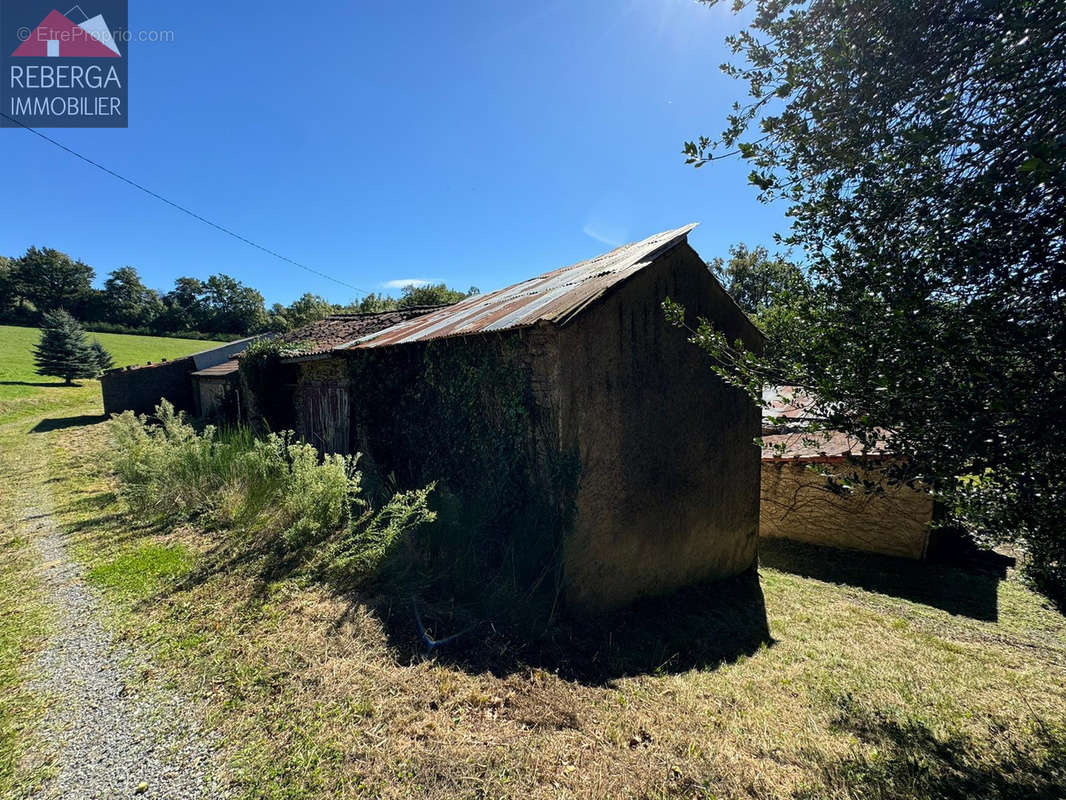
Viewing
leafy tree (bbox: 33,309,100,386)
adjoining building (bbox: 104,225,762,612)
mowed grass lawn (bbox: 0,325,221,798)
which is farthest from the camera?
leafy tree (bbox: 33,309,100,386)

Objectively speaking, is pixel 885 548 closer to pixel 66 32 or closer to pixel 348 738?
pixel 348 738

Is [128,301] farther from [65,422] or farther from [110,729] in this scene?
[110,729]

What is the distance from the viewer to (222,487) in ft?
23.0

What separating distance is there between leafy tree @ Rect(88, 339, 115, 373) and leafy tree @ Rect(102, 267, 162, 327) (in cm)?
3298

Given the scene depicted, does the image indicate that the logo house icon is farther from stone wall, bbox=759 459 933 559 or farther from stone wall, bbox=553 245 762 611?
stone wall, bbox=759 459 933 559

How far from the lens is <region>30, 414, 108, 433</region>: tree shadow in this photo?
17594 mm

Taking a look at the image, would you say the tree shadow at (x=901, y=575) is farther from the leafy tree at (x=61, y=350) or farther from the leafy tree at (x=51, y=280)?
the leafy tree at (x=51, y=280)

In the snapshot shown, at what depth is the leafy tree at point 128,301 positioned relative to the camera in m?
55.5

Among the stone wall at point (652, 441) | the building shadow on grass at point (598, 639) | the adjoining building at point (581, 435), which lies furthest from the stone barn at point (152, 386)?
the building shadow on grass at point (598, 639)

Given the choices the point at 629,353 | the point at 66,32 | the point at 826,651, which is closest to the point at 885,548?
the point at 826,651

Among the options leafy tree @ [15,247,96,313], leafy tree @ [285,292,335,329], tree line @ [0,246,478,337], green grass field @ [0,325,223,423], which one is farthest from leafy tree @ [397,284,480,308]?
leafy tree @ [15,247,96,313]

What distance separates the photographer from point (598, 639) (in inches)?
185

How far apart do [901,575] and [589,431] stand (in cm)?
792

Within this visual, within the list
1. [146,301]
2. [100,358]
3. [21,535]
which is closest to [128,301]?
[146,301]
